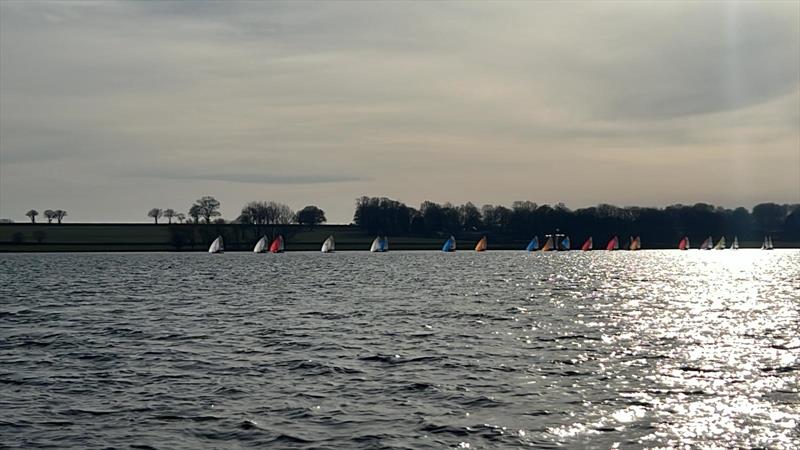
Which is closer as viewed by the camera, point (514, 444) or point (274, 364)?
point (514, 444)

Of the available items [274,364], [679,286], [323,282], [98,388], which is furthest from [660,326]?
[323,282]

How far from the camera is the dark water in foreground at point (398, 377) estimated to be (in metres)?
21.4

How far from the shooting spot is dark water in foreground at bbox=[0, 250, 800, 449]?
2139 cm

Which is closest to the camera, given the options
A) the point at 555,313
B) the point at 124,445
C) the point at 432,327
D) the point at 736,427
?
the point at 124,445

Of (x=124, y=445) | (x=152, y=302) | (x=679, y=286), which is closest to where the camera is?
(x=124, y=445)

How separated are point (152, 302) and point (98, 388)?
37.8 metres

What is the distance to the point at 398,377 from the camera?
29062 mm

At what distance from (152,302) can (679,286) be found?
53.2 m

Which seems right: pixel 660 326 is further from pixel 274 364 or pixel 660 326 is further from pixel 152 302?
pixel 152 302

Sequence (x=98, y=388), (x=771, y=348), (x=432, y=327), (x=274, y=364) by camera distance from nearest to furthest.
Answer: (x=98, y=388) → (x=274, y=364) → (x=771, y=348) → (x=432, y=327)

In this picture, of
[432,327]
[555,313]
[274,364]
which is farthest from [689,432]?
[555,313]

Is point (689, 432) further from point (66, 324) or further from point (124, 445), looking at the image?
point (66, 324)

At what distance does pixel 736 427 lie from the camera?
21781 millimetres

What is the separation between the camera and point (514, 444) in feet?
66.6
